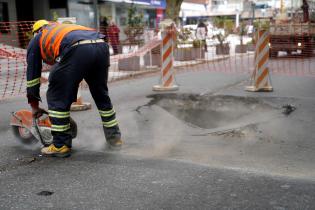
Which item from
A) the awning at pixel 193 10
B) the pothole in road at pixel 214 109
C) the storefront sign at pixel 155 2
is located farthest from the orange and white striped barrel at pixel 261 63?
the awning at pixel 193 10

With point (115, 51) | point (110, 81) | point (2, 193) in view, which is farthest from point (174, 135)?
point (115, 51)

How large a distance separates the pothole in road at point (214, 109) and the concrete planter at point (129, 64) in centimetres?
520

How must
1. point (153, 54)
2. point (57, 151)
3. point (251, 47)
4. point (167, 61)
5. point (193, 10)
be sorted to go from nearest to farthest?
1. point (57, 151)
2. point (167, 61)
3. point (153, 54)
4. point (251, 47)
5. point (193, 10)

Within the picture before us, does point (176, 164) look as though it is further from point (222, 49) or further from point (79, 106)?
point (222, 49)

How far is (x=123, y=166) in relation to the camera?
4.27 m

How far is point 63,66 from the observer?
4262 millimetres

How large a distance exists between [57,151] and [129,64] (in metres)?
9.57

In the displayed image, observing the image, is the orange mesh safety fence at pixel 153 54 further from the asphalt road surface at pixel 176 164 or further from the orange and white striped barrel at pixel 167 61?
the asphalt road surface at pixel 176 164

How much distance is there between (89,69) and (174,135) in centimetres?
177

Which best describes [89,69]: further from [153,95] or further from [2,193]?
[153,95]

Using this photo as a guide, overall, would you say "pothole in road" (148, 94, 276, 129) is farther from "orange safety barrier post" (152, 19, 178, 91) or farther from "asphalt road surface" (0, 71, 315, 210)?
"orange safety barrier post" (152, 19, 178, 91)

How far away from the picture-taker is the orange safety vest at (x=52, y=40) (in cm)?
430

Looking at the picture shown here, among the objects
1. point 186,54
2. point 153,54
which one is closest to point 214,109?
point 153,54

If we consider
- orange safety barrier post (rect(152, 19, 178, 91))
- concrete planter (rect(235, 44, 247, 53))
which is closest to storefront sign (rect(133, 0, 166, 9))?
concrete planter (rect(235, 44, 247, 53))
